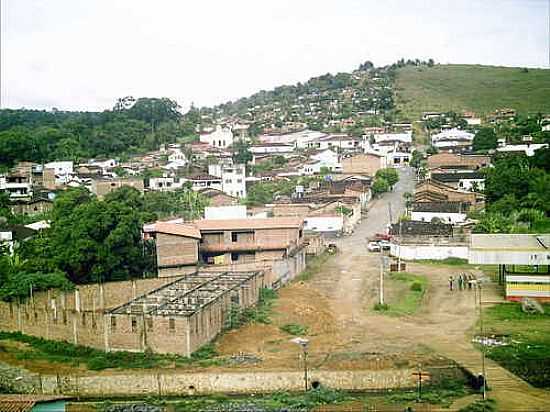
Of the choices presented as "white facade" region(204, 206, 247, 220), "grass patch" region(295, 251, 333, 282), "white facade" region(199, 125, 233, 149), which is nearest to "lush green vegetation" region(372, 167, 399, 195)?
"white facade" region(204, 206, 247, 220)

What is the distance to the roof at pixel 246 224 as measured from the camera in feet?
102

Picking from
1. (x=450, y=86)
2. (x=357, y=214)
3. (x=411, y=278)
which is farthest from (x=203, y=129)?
(x=411, y=278)

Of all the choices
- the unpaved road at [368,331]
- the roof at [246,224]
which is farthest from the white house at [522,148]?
the roof at [246,224]

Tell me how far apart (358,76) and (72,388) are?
112292mm

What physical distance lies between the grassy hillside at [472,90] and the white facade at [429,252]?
156ft

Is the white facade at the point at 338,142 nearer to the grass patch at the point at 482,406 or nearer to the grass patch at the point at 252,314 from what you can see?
the grass patch at the point at 252,314

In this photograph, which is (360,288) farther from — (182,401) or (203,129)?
(203,129)

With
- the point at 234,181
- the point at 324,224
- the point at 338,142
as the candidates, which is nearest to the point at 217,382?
the point at 324,224

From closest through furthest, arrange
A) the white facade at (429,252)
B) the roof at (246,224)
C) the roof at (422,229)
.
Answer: the roof at (246,224)
the white facade at (429,252)
the roof at (422,229)

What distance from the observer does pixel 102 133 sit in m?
72.6

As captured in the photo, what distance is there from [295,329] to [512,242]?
376 inches

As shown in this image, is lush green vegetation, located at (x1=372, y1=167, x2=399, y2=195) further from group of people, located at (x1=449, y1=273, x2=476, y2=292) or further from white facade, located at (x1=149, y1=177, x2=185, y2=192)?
group of people, located at (x1=449, y1=273, x2=476, y2=292)

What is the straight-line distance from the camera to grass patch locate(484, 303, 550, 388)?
17106 millimetres

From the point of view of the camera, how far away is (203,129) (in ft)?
302
